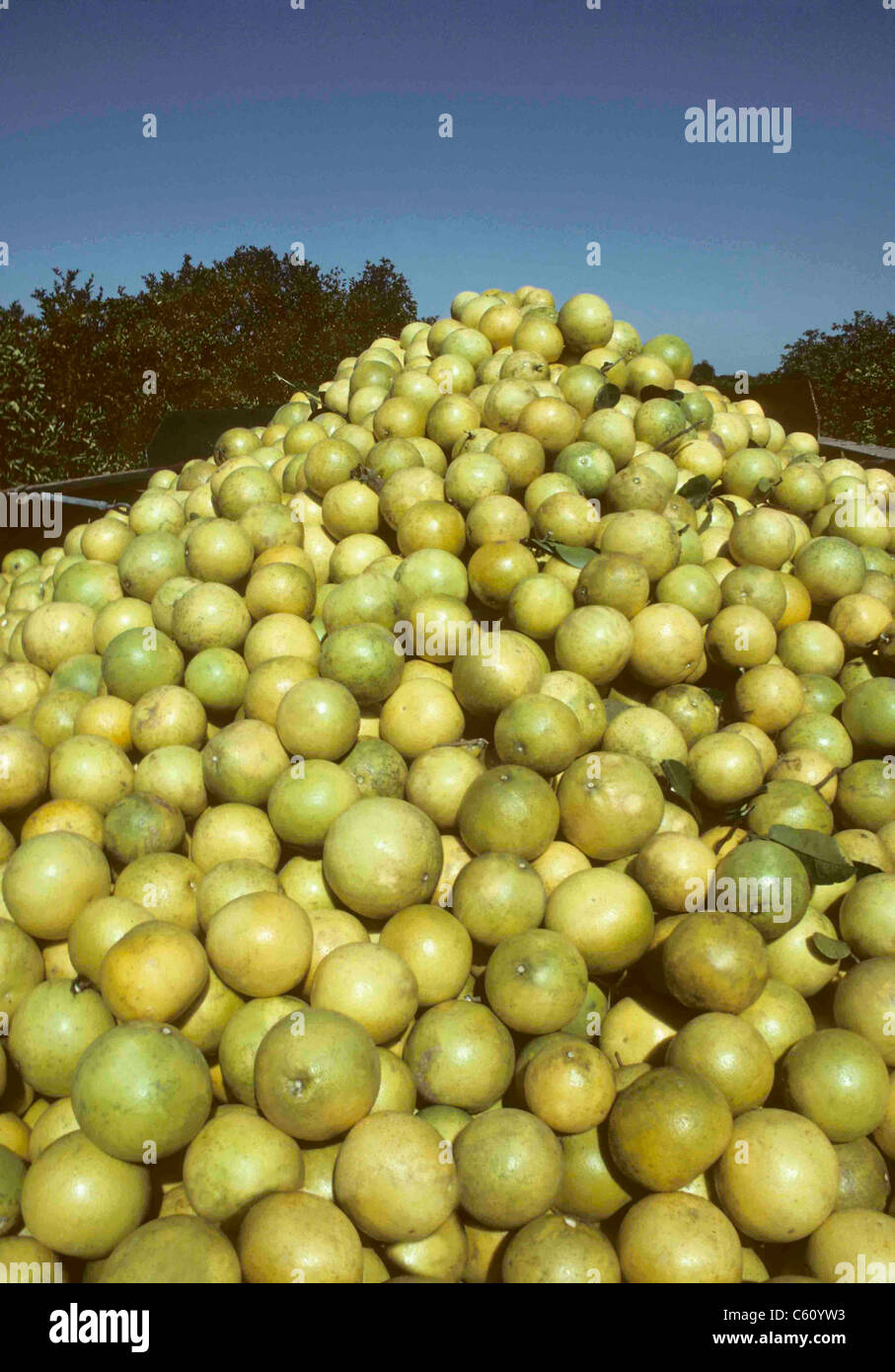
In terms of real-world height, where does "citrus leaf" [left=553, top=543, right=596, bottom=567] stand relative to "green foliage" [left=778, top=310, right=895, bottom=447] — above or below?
below

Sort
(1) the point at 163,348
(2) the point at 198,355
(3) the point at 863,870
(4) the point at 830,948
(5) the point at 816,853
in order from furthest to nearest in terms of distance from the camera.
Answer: (2) the point at 198,355 < (1) the point at 163,348 < (3) the point at 863,870 < (5) the point at 816,853 < (4) the point at 830,948

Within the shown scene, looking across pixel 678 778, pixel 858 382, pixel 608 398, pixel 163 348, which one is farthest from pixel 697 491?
pixel 858 382

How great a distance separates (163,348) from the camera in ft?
63.9

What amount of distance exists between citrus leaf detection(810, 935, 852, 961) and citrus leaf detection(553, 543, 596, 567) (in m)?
2.29

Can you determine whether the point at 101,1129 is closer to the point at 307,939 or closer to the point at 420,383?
the point at 307,939

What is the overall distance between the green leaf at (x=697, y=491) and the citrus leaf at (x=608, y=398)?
83 cm

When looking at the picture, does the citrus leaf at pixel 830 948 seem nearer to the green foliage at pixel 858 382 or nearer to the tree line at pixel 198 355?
the tree line at pixel 198 355

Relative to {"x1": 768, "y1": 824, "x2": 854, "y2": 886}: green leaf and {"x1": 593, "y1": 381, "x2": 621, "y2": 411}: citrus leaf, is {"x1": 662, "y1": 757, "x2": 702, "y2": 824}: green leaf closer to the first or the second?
{"x1": 768, "y1": 824, "x2": 854, "y2": 886}: green leaf

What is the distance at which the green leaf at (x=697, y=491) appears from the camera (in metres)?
5.24

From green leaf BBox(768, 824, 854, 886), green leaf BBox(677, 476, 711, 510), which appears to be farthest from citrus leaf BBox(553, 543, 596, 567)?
green leaf BBox(768, 824, 854, 886)

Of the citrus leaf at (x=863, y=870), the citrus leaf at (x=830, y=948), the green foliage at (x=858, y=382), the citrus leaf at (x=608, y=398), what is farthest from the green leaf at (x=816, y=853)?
the green foliage at (x=858, y=382)

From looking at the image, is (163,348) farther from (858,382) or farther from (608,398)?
(858,382)

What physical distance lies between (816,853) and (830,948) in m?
0.39

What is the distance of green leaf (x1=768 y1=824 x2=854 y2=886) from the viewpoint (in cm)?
337
